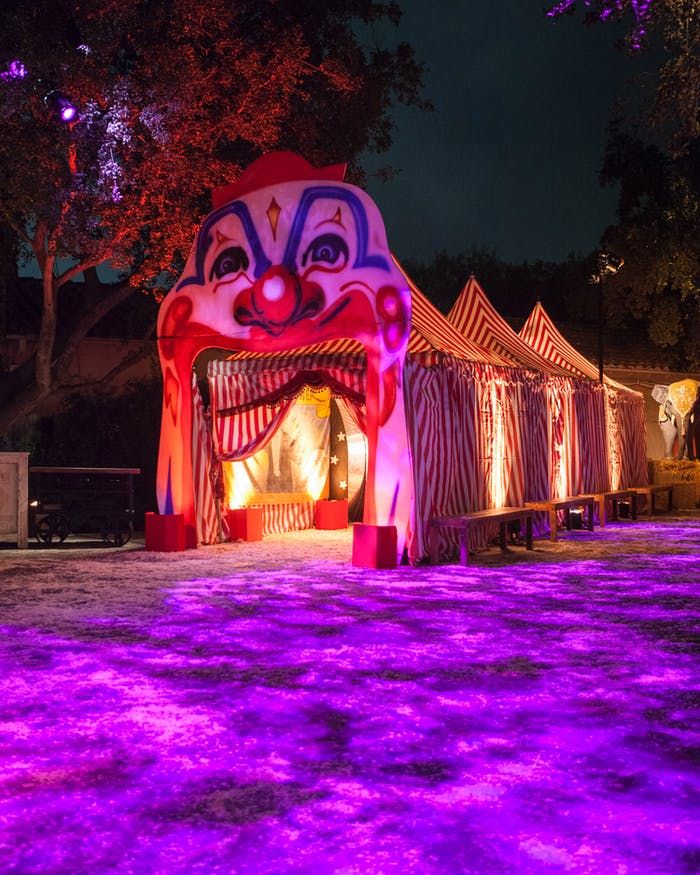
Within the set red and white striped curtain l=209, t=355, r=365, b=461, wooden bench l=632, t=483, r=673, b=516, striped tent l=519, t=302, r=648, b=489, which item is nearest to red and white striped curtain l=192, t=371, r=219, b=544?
red and white striped curtain l=209, t=355, r=365, b=461

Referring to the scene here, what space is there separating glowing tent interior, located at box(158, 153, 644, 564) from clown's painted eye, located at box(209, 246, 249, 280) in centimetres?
2

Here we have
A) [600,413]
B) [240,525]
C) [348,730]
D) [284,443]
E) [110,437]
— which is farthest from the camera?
[600,413]

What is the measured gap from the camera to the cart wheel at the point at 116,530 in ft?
42.5

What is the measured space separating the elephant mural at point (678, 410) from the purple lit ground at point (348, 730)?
13903 millimetres

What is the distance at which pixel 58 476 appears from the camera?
13164 millimetres

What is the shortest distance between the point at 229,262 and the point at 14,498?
401 centimetres

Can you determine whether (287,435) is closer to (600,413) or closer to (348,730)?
(600,413)

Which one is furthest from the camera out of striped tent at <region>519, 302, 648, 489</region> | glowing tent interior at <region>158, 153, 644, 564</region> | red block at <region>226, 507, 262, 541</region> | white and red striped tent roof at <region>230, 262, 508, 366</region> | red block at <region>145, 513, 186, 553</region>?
striped tent at <region>519, 302, 648, 489</region>

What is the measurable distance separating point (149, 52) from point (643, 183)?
18311 millimetres

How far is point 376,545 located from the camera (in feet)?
34.6

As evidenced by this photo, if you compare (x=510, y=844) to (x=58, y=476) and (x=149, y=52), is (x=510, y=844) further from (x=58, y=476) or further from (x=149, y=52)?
(x=149, y=52)

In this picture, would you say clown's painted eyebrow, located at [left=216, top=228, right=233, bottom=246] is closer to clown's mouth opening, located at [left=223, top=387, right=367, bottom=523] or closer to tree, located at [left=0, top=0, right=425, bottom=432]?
tree, located at [left=0, top=0, right=425, bottom=432]

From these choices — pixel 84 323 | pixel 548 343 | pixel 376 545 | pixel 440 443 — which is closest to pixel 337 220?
pixel 440 443

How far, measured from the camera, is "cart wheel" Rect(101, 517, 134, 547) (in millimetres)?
12969
